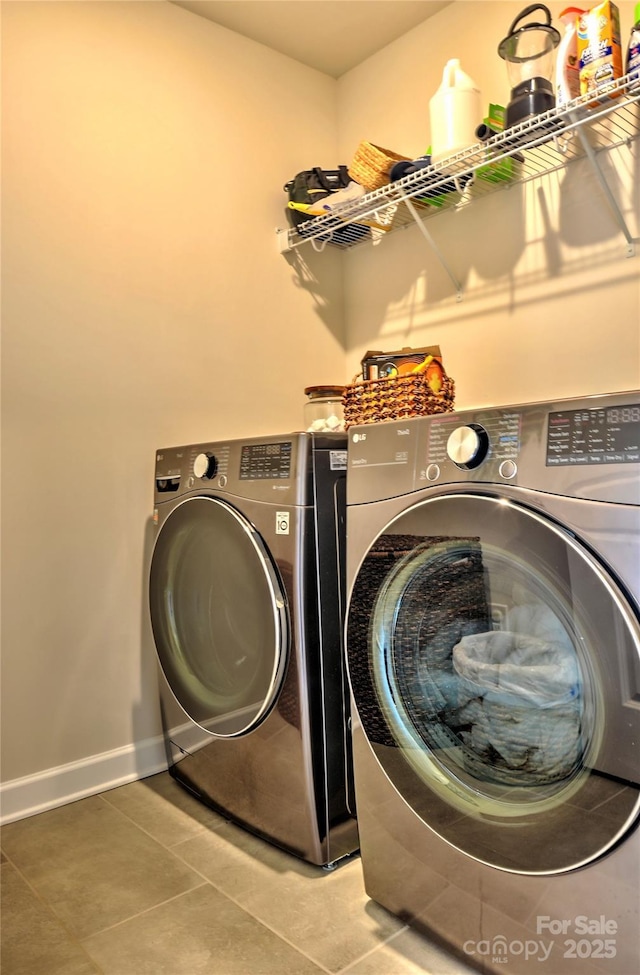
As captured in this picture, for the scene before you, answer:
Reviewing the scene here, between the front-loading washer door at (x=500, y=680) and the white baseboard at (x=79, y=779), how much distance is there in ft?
3.24

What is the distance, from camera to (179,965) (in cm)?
126

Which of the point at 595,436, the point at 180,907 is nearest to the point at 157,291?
the point at 595,436

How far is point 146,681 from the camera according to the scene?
2064mm

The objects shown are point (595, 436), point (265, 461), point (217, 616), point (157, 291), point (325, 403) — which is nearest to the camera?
point (595, 436)

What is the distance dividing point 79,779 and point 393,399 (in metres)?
1.34

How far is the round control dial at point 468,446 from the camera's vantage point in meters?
1.12

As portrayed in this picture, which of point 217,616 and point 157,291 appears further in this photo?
point 157,291

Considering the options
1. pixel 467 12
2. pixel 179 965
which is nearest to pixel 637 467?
pixel 179 965

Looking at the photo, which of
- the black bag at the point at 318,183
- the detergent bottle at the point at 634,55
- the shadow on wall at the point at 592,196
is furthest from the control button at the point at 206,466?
the detergent bottle at the point at 634,55

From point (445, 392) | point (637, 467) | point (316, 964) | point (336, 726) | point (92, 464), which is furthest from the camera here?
point (92, 464)

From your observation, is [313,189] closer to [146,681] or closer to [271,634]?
[271,634]

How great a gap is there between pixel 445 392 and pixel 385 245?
871mm

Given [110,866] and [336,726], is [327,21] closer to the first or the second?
[336,726]

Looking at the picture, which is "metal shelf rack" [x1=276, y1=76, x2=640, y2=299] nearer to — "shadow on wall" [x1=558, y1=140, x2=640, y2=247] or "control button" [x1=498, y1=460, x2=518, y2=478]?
"shadow on wall" [x1=558, y1=140, x2=640, y2=247]
